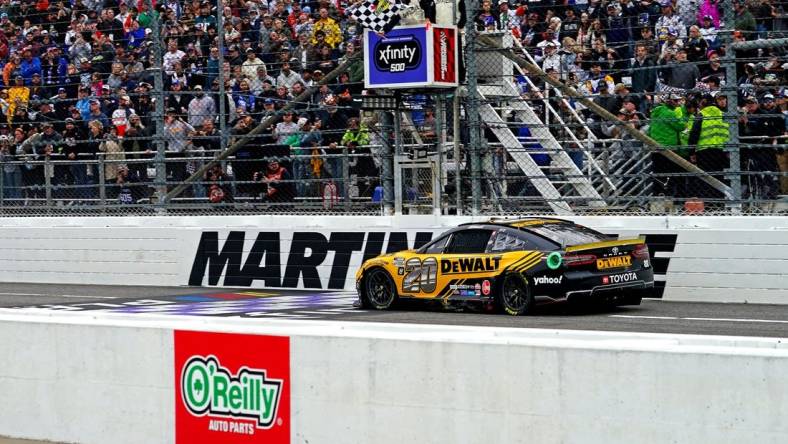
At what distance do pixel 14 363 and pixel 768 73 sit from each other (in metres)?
9.63

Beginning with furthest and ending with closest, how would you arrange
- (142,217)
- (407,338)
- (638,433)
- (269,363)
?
1. (142,217)
2. (269,363)
3. (407,338)
4. (638,433)

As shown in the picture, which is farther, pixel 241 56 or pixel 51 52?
pixel 51 52

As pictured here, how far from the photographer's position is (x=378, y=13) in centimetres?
1869

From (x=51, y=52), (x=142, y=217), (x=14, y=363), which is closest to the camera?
(x=14, y=363)

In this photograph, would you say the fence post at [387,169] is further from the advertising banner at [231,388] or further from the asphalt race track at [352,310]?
the advertising banner at [231,388]

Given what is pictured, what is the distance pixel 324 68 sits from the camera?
64.6ft

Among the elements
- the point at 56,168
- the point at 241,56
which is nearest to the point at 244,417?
the point at 241,56

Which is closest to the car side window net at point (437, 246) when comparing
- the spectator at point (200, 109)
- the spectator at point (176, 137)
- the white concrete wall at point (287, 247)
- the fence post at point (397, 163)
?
the white concrete wall at point (287, 247)

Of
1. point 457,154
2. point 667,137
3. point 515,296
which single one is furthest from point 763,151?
point 457,154

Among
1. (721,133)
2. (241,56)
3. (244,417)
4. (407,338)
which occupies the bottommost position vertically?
(244,417)

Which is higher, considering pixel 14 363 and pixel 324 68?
pixel 324 68

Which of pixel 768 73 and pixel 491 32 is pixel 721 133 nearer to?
pixel 768 73

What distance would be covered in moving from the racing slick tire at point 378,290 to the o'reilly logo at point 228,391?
7.81m

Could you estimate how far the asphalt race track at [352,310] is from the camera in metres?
13.7
